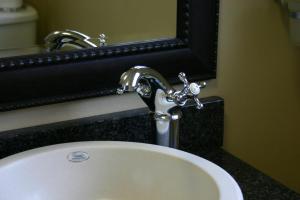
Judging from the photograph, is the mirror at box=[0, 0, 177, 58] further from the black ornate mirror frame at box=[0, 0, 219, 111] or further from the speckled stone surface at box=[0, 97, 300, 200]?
the speckled stone surface at box=[0, 97, 300, 200]

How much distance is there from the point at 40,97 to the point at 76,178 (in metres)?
0.18

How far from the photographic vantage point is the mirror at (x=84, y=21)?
1.10 meters

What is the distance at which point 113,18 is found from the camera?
46.7 inches

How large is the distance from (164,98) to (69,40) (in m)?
0.24

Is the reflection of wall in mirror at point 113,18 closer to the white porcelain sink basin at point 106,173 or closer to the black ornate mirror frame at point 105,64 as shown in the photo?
the black ornate mirror frame at point 105,64

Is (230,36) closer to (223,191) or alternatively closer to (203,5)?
(203,5)

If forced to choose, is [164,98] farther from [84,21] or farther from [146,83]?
[84,21]

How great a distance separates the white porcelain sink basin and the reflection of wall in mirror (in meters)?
0.25

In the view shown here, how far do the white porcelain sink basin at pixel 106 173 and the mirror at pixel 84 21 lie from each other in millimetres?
224

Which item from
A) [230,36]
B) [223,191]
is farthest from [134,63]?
[223,191]

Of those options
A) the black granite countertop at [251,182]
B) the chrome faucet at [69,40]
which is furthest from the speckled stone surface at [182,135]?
the chrome faucet at [69,40]

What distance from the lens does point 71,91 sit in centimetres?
115

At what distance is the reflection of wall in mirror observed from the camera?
1.12m

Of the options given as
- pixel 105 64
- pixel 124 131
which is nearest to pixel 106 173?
pixel 124 131
